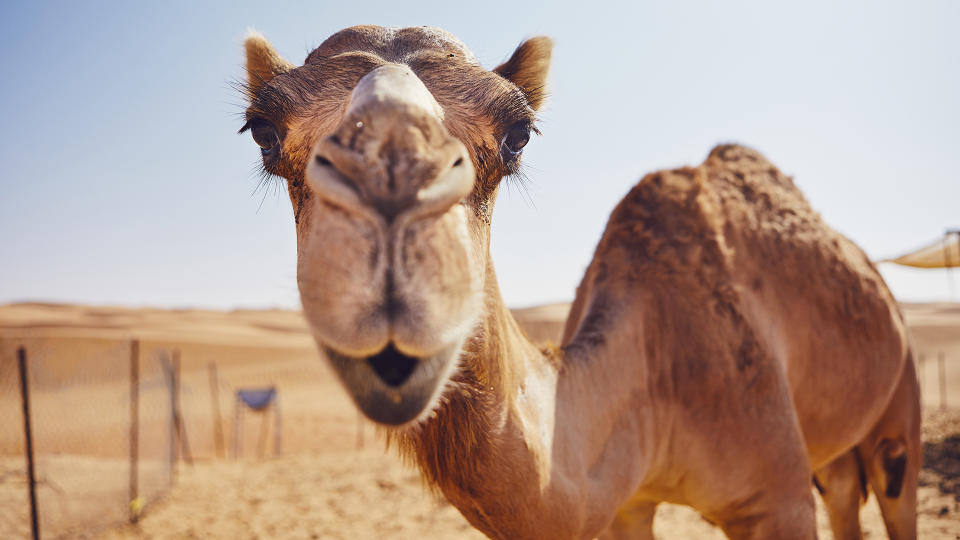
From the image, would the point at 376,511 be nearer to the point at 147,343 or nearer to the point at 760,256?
the point at 760,256

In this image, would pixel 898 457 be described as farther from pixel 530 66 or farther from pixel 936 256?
pixel 936 256

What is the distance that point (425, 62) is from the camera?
1.80 m

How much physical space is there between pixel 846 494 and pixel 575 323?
2580 millimetres

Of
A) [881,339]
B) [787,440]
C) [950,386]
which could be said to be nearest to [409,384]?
[787,440]

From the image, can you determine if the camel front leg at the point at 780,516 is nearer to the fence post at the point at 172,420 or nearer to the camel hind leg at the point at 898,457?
the camel hind leg at the point at 898,457

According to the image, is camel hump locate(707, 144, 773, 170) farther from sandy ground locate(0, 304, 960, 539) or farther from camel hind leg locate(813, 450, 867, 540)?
sandy ground locate(0, 304, 960, 539)

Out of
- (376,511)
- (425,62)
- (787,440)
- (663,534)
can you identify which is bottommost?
(376,511)

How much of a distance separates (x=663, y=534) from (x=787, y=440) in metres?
3.59

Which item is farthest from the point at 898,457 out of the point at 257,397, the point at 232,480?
the point at 257,397

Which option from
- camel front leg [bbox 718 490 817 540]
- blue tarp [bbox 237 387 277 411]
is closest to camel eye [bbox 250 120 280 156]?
camel front leg [bbox 718 490 817 540]

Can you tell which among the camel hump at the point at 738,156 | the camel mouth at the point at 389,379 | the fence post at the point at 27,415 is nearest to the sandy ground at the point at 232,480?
the camel mouth at the point at 389,379

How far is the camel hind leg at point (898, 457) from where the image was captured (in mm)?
3998

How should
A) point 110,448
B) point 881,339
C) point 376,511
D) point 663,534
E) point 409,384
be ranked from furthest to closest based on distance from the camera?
point 110,448 → point 376,511 → point 663,534 → point 881,339 → point 409,384

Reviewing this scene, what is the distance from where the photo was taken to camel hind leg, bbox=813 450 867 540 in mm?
4426
